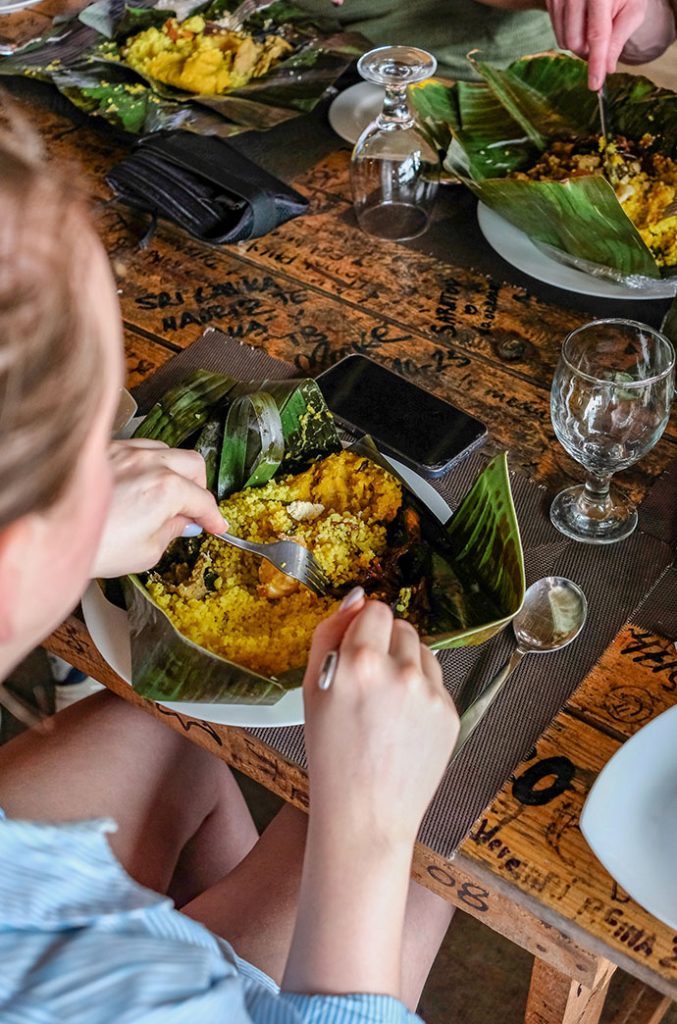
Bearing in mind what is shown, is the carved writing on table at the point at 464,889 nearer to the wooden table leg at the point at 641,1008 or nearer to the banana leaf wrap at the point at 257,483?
the banana leaf wrap at the point at 257,483

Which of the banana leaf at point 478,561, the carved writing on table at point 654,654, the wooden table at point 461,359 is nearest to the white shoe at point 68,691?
the wooden table at point 461,359

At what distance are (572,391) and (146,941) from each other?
581 millimetres

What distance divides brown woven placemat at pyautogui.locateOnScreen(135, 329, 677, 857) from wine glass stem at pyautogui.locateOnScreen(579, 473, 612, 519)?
4 centimetres

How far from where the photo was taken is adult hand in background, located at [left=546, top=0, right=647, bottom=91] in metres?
1.32

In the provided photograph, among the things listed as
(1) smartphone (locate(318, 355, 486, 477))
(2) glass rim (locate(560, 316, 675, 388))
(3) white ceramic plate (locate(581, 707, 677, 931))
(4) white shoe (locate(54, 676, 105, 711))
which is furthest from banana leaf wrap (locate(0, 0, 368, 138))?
(3) white ceramic plate (locate(581, 707, 677, 931))

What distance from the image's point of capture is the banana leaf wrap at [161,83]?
1.50 meters

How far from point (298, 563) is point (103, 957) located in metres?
0.38

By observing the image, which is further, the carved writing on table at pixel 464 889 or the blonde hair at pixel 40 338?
the carved writing on table at pixel 464 889

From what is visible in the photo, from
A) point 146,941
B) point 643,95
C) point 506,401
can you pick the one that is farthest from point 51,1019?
point 643,95

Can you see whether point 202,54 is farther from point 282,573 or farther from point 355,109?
point 282,573

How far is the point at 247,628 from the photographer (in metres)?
0.90

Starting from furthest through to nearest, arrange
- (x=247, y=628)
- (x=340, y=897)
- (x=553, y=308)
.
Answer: (x=553, y=308) < (x=247, y=628) < (x=340, y=897)

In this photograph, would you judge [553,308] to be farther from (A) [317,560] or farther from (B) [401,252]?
(A) [317,560]

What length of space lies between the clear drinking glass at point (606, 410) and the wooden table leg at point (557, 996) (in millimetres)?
380
